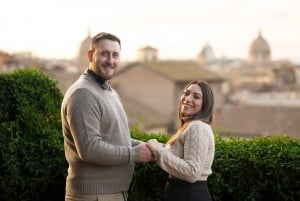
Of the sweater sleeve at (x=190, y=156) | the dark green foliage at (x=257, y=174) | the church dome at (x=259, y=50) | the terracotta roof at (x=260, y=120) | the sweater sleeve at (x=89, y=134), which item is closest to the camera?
the sweater sleeve at (x=89, y=134)

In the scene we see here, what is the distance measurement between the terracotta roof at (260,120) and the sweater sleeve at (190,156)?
3408 cm

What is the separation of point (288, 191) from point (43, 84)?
8.16 ft

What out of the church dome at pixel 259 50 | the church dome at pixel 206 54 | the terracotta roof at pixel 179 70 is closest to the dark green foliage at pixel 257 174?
the terracotta roof at pixel 179 70

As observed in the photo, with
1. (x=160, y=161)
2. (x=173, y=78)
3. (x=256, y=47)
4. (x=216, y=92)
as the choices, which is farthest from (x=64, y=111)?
(x=256, y=47)

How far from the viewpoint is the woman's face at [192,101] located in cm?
307

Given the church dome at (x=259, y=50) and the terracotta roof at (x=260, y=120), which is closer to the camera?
the terracotta roof at (x=260, y=120)

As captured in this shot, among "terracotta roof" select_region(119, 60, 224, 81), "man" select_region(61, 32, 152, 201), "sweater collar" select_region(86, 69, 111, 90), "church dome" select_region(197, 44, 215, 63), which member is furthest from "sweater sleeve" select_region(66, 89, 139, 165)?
"church dome" select_region(197, 44, 215, 63)

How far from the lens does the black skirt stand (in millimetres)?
2959

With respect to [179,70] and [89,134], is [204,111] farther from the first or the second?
[179,70]

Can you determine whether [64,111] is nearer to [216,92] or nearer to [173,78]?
[173,78]

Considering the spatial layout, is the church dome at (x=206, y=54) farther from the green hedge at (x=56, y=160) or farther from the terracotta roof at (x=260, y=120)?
the green hedge at (x=56, y=160)

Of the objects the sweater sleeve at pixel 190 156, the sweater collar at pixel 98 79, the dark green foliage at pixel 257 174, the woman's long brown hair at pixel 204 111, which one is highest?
the sweater collar at pixel 98 79

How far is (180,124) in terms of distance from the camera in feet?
10.5

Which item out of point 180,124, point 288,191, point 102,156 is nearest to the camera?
point 102,156
